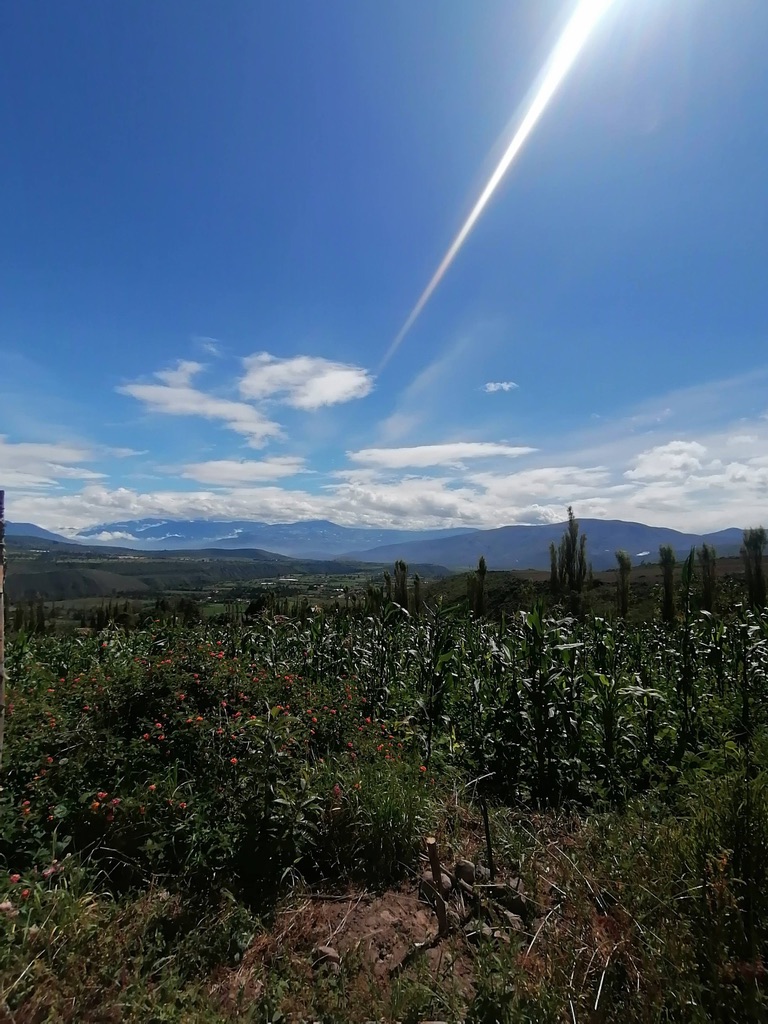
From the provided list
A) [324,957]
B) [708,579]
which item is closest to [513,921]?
[324,957]

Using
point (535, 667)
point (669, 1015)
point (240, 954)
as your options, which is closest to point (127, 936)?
point (240, 954)

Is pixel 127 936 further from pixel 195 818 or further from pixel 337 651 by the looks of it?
pixel 337 651

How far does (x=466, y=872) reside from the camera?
3215 mm

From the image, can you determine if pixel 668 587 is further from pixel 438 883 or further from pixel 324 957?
pixel 324 957

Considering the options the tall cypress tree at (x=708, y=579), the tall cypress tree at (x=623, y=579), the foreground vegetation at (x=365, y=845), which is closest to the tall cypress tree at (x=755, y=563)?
the tall cypress tree at (x=708, y=579)

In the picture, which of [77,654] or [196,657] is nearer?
[196,657]

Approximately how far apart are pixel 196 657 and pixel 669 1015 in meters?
4.35

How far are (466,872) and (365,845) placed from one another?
677mm

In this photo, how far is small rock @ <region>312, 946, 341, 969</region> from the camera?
8.67ft

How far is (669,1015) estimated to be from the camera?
1.94 metres

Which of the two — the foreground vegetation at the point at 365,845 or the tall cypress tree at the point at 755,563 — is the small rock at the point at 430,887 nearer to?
the foreground vegetation at the point at 365,845

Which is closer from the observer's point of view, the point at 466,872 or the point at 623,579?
the point at 466,872

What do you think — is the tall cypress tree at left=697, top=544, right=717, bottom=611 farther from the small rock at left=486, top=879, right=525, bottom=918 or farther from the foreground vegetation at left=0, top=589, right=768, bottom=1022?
the small rock at left=486, top=879, right=525, bottom=918

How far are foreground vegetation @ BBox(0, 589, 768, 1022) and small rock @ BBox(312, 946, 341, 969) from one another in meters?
0.05
